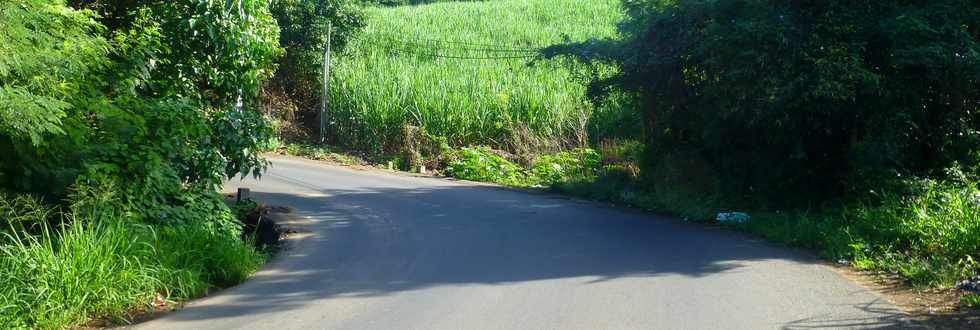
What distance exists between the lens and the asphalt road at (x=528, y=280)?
26.8 ft

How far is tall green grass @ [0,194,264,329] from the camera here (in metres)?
7.84

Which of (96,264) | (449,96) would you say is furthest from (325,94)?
(96,264)

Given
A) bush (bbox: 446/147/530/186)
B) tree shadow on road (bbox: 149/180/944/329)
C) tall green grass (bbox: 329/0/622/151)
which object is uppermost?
tall green grass (bbox: 329/0/622/151)

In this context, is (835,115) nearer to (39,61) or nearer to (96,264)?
(96,264)

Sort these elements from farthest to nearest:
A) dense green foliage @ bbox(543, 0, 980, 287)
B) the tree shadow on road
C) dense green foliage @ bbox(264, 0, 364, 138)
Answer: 1. dense green foliage @ bbox(264, 0, 364, 138)
2. dense green foliage @ bbox(543, 0, 980, 287)
3. the tree shadow on road

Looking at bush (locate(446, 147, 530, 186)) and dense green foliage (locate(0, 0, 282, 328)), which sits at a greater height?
dense green foliage (locate(0, 0, 282, 328))

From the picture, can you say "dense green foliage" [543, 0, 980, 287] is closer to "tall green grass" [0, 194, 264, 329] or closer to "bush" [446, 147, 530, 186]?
"tall green grass" [0, 194, 264, 329]

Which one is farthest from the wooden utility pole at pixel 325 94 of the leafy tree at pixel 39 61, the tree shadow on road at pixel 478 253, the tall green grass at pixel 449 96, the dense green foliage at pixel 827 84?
the leafy tree at pixel 39 61

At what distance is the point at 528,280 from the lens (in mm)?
9898

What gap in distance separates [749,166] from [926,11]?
4.25 m

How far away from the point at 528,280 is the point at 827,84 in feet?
19.9

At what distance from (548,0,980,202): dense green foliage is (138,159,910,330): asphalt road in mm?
2174

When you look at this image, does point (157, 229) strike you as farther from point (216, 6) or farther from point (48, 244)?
point (216, 6)

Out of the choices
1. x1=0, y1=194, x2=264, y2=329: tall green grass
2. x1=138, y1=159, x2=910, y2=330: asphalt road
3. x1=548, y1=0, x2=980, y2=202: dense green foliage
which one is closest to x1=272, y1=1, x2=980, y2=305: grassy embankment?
x1=548, y1=0, x2=980, y2=202: dense green foliage
